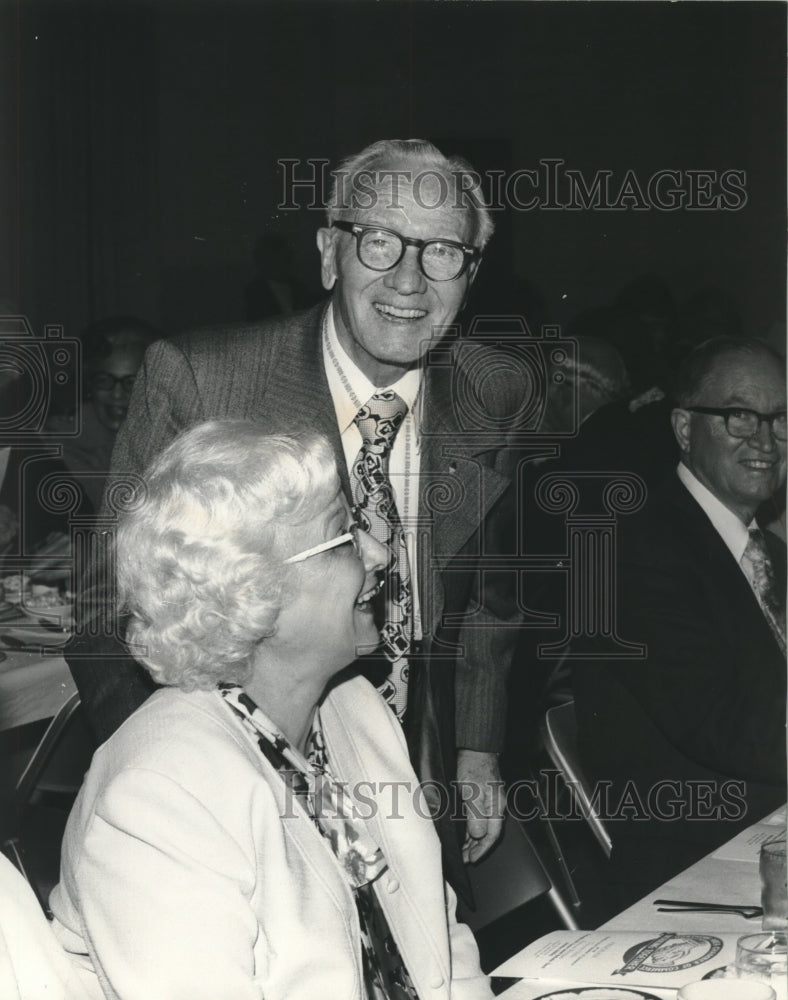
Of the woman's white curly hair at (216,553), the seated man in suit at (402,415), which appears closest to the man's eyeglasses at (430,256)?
the seated man in suit at (402,415)

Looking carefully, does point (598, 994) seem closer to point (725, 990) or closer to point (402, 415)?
point (725, 990)

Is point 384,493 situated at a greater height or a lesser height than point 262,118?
lesser

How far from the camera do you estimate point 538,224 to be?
8.16 ft

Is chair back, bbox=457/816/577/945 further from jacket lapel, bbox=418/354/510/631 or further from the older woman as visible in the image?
jacket lapel, bbox=418/354/510/631

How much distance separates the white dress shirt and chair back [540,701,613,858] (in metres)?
0.41

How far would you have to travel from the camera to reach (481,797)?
264 cm

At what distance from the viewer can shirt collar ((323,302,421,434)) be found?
2.53 m

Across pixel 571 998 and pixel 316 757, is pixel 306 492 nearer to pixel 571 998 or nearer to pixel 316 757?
pixel 316 757

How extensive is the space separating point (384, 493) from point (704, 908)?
40.7 inches

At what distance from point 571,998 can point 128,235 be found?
1.67m

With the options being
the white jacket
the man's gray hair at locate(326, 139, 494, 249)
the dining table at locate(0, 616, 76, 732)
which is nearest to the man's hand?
the white jacket

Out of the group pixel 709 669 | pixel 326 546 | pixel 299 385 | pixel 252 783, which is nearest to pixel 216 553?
pixel 326 546

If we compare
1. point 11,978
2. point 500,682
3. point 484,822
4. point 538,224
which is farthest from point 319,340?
point 11,978

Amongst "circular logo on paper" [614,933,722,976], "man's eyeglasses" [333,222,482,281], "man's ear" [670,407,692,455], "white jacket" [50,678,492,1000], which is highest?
"man's eyeglasses" [333,222,482,281]
